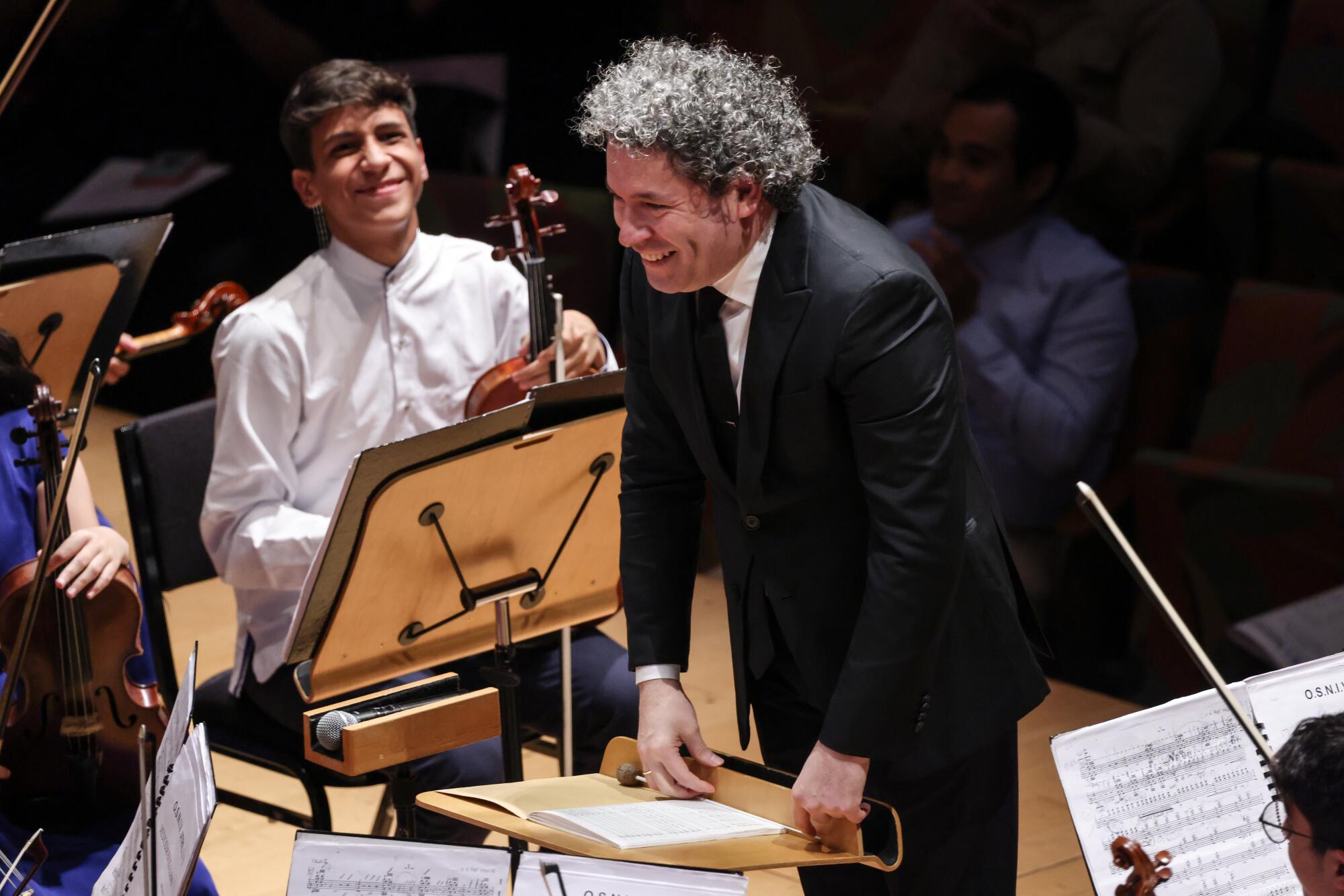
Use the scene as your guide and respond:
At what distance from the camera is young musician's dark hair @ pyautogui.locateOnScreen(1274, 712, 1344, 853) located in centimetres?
120

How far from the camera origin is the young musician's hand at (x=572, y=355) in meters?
2.25

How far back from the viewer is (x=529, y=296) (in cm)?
222

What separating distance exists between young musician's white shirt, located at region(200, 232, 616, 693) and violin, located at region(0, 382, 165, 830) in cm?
28

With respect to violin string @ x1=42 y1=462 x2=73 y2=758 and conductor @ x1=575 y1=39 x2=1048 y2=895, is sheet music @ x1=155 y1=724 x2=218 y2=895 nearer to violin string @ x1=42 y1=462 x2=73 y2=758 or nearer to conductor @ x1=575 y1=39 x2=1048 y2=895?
conductor @ x1=575 y1=39 x2=1048 y2=895

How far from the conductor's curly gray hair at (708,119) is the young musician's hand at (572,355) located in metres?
0.80

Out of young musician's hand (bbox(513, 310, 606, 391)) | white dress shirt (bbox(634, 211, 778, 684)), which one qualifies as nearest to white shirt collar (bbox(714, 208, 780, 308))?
white dress shirt (bbox(634, 211, 778, 684))

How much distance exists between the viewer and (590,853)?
4.27 ft

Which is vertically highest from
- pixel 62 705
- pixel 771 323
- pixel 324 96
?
pixel 324 96

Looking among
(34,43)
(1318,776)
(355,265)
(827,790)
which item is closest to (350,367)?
(355,265)

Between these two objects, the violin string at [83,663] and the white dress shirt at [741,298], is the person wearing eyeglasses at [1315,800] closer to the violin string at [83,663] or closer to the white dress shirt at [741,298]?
the white dress shirt at [741,298]

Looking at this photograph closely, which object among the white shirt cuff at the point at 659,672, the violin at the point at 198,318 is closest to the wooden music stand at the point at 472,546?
the white shirt cuff at the point at 659,672

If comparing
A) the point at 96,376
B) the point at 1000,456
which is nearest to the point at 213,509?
the point at 96,376

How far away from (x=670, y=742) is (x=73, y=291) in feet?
4.68

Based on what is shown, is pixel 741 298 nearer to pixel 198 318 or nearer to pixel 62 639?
pixel 62 639
